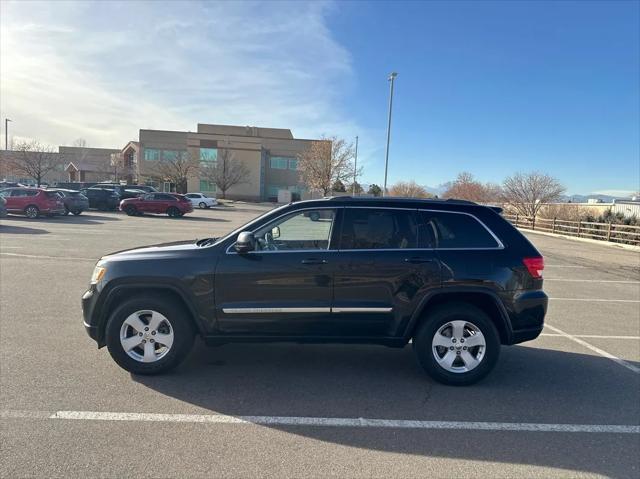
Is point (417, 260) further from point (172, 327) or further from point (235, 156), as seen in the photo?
point (235, 156)

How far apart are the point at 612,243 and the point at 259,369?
2438 centimetres

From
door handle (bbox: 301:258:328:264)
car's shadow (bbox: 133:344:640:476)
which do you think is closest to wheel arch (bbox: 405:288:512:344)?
car's shadow (bbox: 133:344:640:476)

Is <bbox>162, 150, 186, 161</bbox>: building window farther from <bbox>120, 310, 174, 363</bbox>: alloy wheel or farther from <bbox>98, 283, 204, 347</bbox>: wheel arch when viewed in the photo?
<bbox>120, 310, 174, 363</bbox>: alloy wheel

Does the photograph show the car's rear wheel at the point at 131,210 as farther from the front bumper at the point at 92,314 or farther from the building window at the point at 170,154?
the building window at the point at 170,154

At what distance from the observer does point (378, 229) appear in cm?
440

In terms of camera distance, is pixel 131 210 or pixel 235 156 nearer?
pixel 131 210

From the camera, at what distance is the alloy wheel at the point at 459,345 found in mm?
4301

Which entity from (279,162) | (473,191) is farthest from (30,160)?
(473,191)

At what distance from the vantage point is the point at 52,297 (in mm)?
7188

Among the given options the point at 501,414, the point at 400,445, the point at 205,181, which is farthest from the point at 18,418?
the point at 205,181

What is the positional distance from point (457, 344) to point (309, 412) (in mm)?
1658

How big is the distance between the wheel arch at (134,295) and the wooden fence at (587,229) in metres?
18.7

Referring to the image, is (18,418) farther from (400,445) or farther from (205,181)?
(205,181)

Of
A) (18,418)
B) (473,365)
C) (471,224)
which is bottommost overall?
(18,418)
